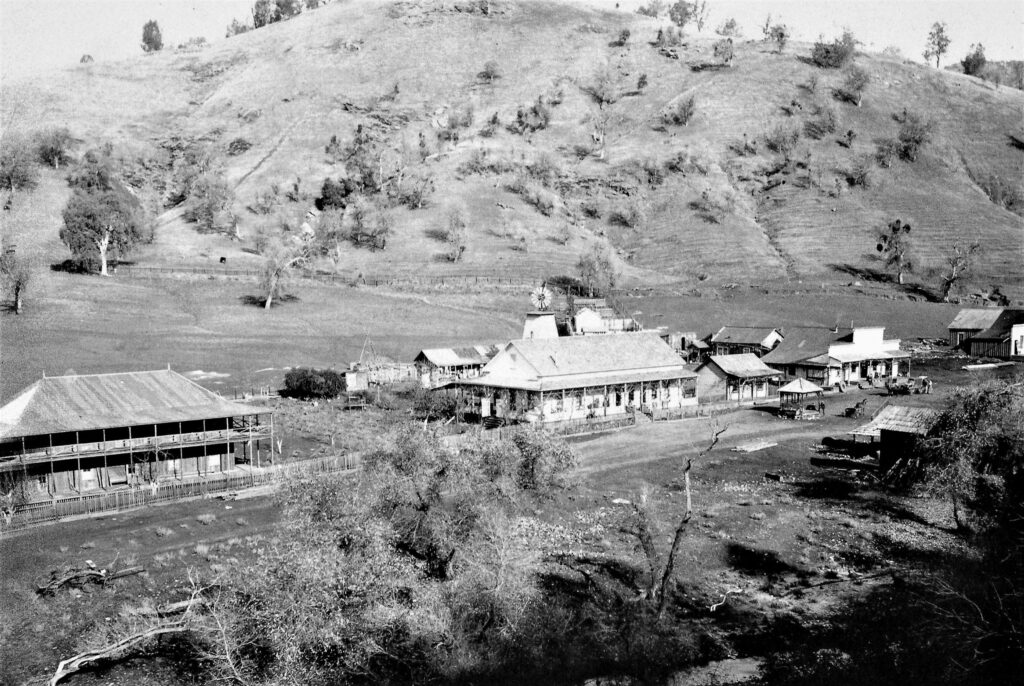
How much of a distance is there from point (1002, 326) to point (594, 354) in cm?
4367

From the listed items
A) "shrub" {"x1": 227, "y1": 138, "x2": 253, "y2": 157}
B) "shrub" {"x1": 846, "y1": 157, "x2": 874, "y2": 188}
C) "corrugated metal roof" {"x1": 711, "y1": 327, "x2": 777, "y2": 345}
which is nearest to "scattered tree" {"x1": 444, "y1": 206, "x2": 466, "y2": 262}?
"corrugated metal roof" {"x1": 711, "y1": 327, "x2": 777, "y2": 345}

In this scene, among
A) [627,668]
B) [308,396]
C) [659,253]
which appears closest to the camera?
[627,668]

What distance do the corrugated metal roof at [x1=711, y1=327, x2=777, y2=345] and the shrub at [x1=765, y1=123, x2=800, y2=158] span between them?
82519 millimetres

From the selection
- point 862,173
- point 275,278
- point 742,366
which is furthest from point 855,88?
point 275,278

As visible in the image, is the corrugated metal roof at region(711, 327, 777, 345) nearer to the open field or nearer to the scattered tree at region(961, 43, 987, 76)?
the open field

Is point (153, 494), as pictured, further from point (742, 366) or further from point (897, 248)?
point (897, 248)

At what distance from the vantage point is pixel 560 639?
78.3 ft

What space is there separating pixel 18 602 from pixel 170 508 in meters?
10.2

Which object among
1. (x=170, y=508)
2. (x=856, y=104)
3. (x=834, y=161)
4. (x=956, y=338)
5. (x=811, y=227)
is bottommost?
(x=170, y=508)

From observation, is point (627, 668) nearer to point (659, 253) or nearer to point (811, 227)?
point (659, 253)

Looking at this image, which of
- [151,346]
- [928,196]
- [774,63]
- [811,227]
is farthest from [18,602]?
[774,63]

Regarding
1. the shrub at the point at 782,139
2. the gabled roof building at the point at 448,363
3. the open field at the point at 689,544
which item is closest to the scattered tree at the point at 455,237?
the gabled roof building at the point at 448,363

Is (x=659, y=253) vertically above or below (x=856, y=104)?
below

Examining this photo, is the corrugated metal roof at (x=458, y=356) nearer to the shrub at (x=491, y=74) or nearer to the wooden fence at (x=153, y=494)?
the wooden fence at (x=153, y=494)
